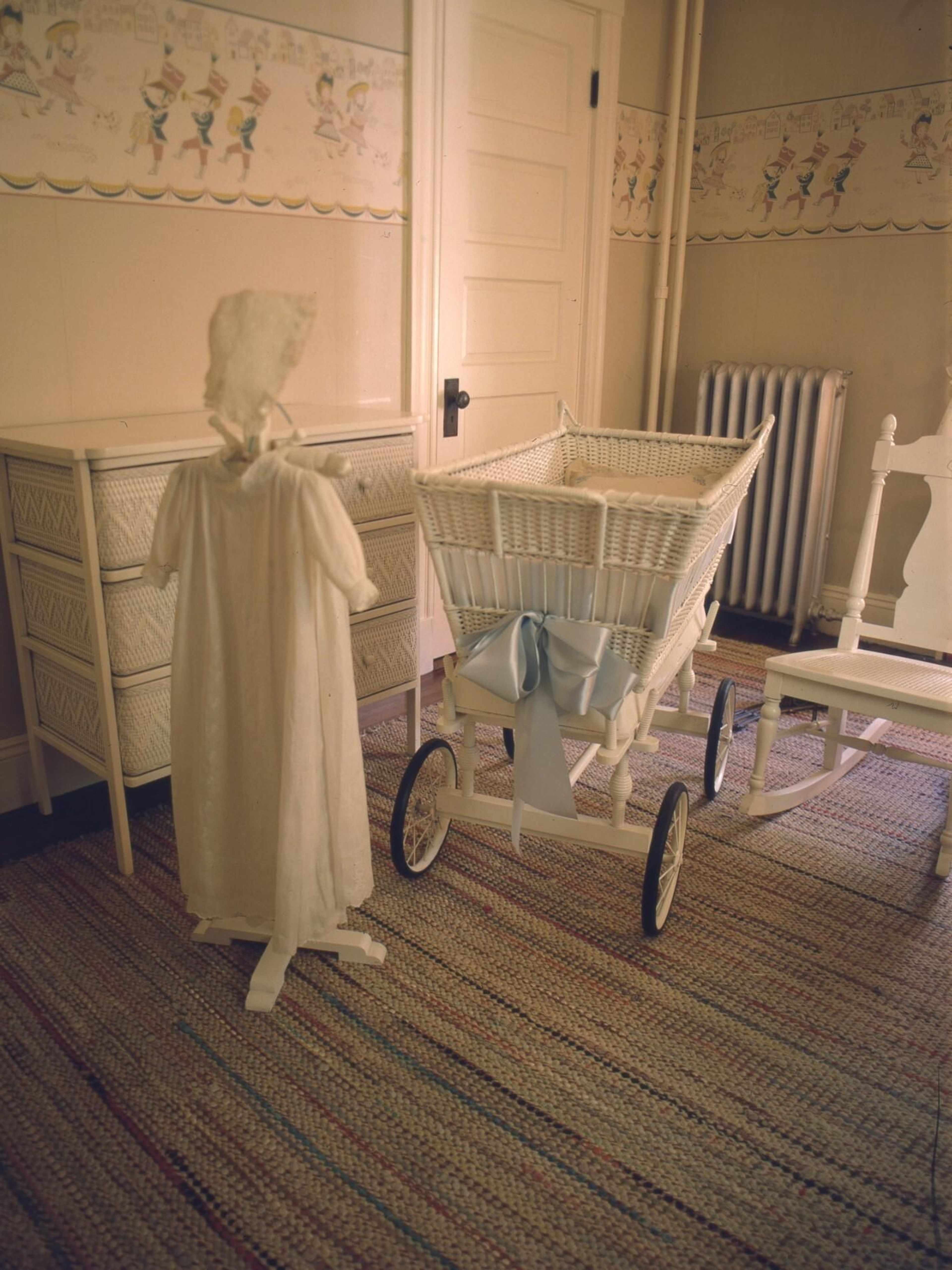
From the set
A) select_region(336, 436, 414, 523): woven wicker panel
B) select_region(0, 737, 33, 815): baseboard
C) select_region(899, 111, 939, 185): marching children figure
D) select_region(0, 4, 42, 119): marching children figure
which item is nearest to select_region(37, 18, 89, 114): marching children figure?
select_region(0, 4, 42, 119): marching children figure

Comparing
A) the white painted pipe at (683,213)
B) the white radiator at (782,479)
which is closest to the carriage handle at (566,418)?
the white radiator at (782,479)

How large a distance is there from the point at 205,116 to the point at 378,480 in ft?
3.19

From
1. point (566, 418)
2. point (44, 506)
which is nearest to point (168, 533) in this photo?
point (44, 506)

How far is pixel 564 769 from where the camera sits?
1.83 metres

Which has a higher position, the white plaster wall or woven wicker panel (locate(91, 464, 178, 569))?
the white plaster wall

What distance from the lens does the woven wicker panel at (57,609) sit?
2.01m

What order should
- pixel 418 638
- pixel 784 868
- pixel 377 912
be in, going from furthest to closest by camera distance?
1. pixel 418 638
2. pixel 784 868
3. pixel 377 912

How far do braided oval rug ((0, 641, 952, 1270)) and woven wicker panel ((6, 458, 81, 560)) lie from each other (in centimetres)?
71

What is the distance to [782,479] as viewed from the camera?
3.67 metres

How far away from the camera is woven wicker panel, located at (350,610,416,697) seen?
244cm

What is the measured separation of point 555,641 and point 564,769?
25 centimetres

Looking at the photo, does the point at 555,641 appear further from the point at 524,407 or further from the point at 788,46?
the point at 788,46

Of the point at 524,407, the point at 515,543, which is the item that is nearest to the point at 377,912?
the point at 515,543

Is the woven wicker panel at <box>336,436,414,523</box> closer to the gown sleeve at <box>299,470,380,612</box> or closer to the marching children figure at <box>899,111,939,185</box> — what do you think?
the gown sleeve at <box>299,470,380,612</box>
